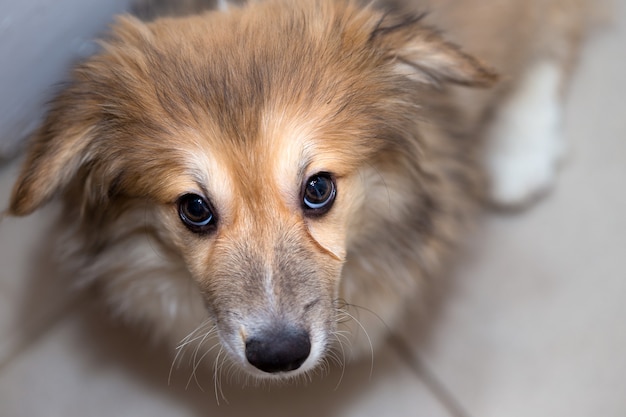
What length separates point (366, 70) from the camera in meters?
1.20

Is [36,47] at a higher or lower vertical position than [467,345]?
higher

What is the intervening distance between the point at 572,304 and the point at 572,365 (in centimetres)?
15

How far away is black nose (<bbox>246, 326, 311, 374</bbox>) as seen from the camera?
1.11 m

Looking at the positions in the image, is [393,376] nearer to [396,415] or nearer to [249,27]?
[396,415]

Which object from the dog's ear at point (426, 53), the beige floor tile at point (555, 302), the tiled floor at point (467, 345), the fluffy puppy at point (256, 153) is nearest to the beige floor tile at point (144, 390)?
the tiled floor at point (467, 345)

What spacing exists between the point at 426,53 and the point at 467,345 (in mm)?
861

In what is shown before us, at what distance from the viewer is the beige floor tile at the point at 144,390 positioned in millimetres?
1713

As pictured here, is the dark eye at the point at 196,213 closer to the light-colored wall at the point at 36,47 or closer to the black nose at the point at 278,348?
the black nose at the point at 278,348

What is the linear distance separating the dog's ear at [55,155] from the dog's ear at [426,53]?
501mm

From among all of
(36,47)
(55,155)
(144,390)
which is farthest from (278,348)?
(36,47)

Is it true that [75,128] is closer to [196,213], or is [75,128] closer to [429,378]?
[196,213]

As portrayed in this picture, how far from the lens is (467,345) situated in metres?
1.81

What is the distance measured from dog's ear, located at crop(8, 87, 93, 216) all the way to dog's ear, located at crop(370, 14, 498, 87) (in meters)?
0.50

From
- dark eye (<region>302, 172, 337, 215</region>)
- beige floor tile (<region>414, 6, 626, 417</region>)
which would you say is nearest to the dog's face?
dark eye (<region>302, 172, 337, 215</region>)
